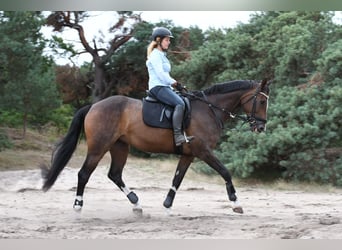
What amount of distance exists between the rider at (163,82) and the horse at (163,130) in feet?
0.53

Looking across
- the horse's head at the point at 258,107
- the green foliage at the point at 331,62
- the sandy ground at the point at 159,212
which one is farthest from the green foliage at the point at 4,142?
the horse's head at the point at 258,107

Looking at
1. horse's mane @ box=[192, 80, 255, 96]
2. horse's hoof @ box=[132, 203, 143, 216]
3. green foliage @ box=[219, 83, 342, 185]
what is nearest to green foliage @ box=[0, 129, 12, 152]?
green foliage @ box=[219, 83, 342, 185]

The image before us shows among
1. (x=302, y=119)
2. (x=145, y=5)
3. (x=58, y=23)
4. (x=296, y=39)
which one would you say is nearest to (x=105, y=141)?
(x=145, y=5)

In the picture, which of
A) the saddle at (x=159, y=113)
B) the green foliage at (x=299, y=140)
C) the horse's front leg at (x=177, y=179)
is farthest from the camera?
the green foliage at (x=299, y=140)

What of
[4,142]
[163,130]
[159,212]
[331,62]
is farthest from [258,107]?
[4,142]

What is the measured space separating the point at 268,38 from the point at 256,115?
15.8 ft

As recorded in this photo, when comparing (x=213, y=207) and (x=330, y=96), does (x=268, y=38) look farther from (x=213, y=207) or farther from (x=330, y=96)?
(x=213, y=207)

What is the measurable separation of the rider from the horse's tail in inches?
32.2

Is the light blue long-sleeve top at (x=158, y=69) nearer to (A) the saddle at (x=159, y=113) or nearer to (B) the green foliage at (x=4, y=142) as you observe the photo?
(A) the saddle at (x=159, y=113)

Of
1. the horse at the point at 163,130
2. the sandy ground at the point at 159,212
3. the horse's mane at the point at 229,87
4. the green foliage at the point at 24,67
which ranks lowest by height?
the sandy ground at the point at 159,212

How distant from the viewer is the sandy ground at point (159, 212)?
462 centimetres

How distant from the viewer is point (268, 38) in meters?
10.0

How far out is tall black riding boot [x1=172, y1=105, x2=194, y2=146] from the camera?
5.25 m

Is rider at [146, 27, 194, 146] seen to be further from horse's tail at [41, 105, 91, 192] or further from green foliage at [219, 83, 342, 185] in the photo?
green foliage at [219, 83, 342, 185]
